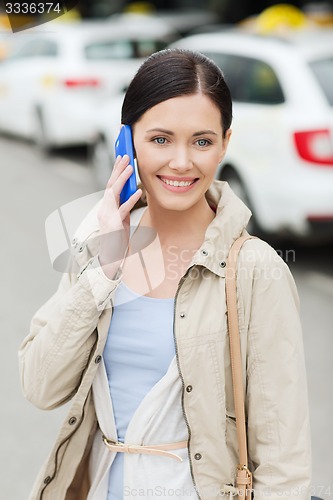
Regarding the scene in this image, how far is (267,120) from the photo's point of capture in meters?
6.53

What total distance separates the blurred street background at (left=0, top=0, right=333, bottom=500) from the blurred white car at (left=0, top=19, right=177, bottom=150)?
18 mm

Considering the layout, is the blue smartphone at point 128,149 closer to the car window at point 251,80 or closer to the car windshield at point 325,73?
the car windshield at point 325,73

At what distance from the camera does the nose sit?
2018 millimetres

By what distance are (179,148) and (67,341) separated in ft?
1.74

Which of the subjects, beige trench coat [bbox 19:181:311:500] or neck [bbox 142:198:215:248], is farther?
neck [bbox 142:198:215:248]

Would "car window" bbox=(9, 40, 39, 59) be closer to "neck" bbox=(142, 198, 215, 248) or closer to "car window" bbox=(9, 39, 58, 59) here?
"car window" bbox=(9, 39, 58, 59)

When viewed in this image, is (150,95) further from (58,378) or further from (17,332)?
(17,332)

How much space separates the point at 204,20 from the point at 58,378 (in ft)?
52.1

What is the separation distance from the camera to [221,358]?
1.98m

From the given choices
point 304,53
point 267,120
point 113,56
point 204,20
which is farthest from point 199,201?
point 204,20

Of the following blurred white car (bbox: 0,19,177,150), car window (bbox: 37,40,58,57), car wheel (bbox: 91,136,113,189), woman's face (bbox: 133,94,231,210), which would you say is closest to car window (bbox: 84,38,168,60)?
blurred white car (bbox: 0,19,177,150)

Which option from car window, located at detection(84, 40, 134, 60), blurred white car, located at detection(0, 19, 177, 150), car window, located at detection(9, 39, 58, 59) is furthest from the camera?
car window, located at detection(9, 39, 58, 59)

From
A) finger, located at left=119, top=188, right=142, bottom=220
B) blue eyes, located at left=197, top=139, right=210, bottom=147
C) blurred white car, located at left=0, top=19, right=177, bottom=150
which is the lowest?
blurred white car, located at left=0, top=19, right=177, bottom=150

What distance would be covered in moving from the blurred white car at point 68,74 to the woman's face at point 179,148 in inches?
319
